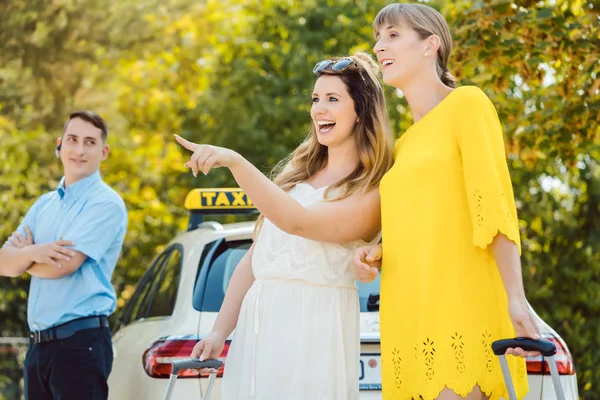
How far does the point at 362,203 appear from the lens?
3.39m

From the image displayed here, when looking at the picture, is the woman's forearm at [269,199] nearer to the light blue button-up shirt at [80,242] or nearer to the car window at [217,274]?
the car window at [217,274]

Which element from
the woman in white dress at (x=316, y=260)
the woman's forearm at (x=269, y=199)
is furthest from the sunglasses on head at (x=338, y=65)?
the woman's forearm at (x=269, y=199)

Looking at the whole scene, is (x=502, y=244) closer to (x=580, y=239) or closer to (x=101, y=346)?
(x=101, y=346)

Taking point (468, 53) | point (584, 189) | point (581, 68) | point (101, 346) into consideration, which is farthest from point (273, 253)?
point (584, 189)

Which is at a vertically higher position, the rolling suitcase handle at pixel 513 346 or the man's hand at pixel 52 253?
the man's hand at pixel 52 253

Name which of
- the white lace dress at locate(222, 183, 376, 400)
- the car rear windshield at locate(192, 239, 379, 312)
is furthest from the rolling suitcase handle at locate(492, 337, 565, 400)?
the car rear windshield at locate(192, 239, 379, 312)

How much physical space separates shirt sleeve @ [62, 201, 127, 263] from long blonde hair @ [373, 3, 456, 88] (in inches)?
83.7

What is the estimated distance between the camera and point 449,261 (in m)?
3.04

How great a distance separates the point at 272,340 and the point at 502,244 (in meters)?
0.88

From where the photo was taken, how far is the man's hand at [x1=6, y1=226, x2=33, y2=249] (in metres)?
5.18

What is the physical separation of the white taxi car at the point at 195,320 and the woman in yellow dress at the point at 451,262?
1.13 meters

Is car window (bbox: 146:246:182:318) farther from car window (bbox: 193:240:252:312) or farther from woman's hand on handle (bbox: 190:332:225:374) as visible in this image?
woman's hand on handle (bbox: 190:332:225:374)

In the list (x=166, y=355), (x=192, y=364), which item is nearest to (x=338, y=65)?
(x=192, y=364)

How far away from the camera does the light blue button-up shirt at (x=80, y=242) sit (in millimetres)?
4902
